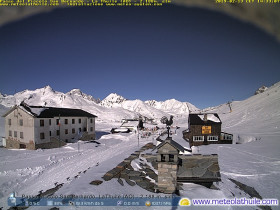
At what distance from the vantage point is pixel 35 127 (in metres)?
31.7

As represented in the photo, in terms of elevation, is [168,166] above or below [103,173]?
above

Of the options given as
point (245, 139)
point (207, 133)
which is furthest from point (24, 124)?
point (245, 139)

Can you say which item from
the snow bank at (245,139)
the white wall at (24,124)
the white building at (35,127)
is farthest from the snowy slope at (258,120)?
the white wall at (24,124)

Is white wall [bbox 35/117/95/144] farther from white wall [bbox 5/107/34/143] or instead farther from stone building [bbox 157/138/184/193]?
stone building [bbox 157/138/184/193]

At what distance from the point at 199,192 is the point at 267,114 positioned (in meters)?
62.6

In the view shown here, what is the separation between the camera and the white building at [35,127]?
105 ft

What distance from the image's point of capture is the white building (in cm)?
3195

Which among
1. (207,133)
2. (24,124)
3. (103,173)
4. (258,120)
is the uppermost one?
(24,124)

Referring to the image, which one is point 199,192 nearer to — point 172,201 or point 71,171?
point 172,201

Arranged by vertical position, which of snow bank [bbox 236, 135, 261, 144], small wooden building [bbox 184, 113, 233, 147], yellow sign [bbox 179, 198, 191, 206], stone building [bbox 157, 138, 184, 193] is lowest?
snow bank [bbox 236, 135, 261, 144]

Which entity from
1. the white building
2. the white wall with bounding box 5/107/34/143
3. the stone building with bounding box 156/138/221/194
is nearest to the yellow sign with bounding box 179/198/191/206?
the stone building with bounding box 156/138/221/194

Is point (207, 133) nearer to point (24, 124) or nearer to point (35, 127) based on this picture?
point (35, 127)

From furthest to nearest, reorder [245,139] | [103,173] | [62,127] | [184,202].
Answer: [62,127] → [245,139] → [103,173] → [184,202]

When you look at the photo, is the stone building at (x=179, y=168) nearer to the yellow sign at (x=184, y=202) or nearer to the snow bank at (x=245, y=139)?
the yellow sign at (x=184, y=202)
